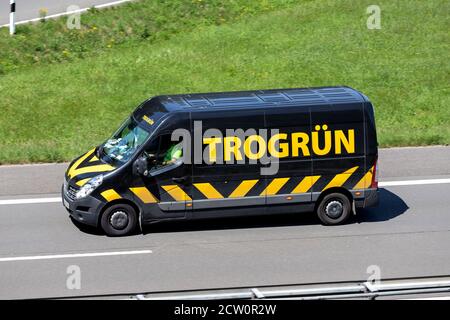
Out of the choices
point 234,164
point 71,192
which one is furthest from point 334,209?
point 71,192

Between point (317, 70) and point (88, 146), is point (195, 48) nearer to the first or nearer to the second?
point (317, 70)

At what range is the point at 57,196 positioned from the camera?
634 inches

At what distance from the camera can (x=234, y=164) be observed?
13773 millimetres

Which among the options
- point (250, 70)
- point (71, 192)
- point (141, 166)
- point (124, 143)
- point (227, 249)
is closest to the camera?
point (227, 249)

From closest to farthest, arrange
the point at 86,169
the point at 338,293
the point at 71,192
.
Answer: the point at 338,293
the point at 71,192
the point at 86,169

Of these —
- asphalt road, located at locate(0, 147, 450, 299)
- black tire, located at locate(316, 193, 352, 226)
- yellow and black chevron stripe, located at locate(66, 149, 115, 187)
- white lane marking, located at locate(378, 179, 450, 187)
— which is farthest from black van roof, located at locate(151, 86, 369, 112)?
white lane marking, located at locate(378, 179, 450, 187)

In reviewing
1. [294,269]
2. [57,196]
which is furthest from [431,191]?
[57,196]

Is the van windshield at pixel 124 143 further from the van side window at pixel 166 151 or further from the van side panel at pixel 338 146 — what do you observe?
the van side panel at pixel 338 146

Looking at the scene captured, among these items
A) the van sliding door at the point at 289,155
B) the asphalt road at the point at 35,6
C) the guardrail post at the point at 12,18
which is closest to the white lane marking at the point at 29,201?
the van sliding door at the point at 289,155

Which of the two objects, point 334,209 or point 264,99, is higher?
point 264,99

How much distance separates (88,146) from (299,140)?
20.3 feet

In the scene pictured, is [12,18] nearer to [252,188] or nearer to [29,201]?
[29,201]

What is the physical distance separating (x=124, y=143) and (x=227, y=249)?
2608mm

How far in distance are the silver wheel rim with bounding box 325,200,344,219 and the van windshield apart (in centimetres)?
314
